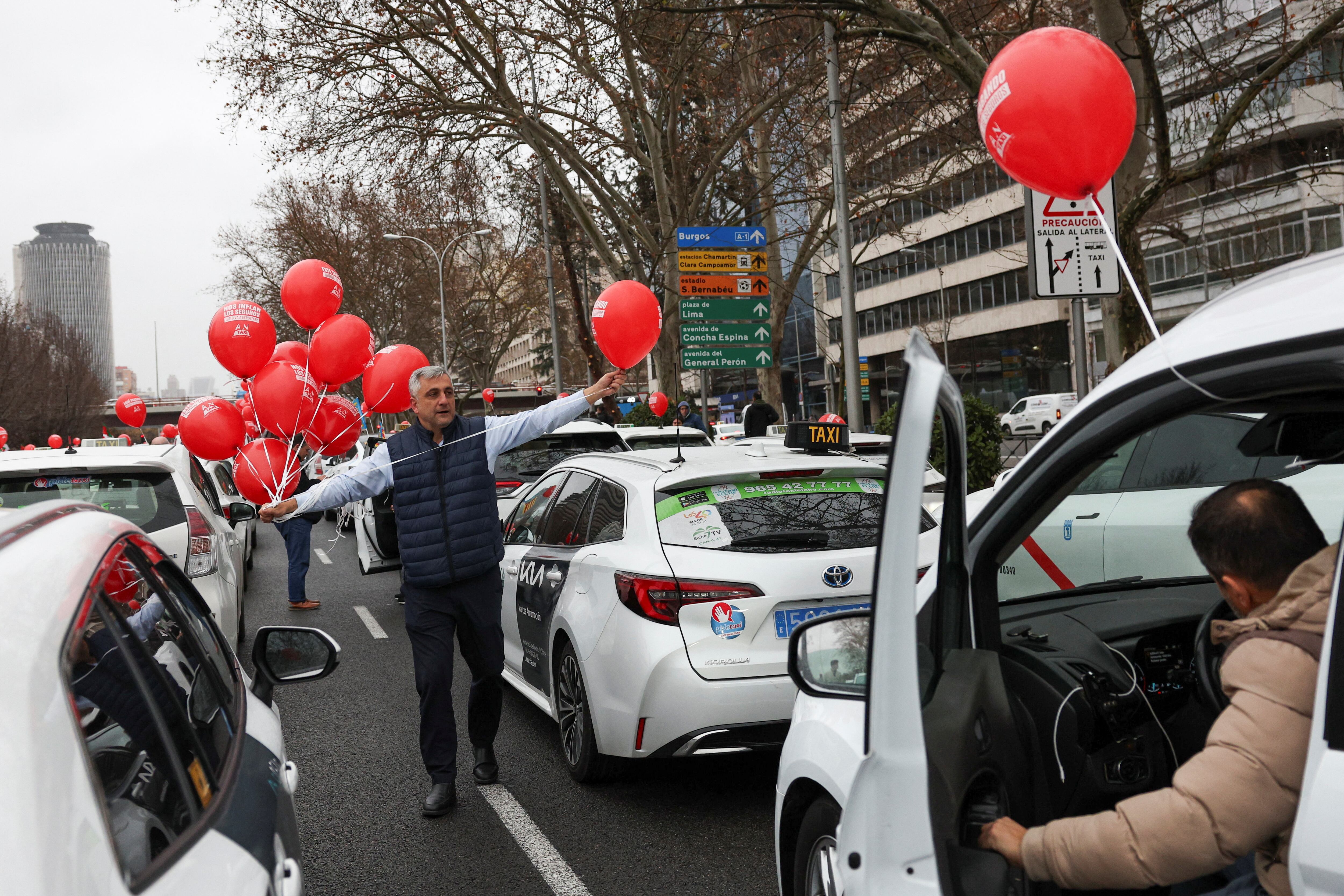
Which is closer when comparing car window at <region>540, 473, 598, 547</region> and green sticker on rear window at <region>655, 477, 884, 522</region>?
green sticker on rear window at <region>655, 477, 884, 522</region>

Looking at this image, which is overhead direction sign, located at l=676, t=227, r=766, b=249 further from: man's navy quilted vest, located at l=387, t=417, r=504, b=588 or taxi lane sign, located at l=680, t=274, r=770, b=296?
man's navy quilted vest, located at l=387, t=417, r=504, b=588

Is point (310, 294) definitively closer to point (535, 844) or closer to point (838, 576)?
point (535, 844)

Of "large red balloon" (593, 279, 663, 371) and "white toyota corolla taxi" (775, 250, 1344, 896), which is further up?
"large red balloon" (593, 279, 663, 371)

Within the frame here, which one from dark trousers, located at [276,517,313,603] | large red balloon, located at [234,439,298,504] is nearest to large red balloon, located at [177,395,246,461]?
large red balloon, located at [234,439,298,504]

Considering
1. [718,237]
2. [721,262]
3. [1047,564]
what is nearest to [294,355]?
[1047,564]

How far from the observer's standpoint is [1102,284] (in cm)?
754

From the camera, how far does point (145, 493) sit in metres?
7.15

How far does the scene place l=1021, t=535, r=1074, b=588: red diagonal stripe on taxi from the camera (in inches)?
245

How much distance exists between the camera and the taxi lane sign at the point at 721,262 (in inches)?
709

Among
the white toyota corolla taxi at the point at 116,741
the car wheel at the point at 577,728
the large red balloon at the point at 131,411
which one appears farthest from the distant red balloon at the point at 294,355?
the large red balloon at the point at 131,411

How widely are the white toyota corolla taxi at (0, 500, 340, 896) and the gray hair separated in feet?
9.27

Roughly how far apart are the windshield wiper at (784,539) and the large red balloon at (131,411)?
14031mm

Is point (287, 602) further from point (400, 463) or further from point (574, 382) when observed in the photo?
point (574, 382)

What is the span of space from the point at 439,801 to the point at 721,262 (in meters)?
14.0
